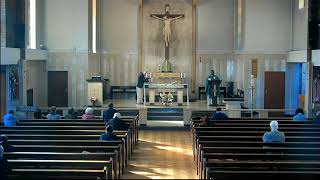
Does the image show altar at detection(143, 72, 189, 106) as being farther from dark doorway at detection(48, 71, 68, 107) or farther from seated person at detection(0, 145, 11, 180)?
seated person at detection(0, 145, 11, 180)

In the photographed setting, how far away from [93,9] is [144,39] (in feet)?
10.0

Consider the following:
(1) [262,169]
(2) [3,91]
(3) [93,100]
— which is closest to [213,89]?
(3) [93,100]

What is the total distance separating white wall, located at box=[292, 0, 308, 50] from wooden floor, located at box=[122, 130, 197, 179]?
6.21 metres

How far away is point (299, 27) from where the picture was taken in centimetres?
2264

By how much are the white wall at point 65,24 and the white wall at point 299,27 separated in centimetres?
919

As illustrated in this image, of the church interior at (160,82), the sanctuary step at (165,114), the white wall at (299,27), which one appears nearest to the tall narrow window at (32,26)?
the church interior at (160,82)

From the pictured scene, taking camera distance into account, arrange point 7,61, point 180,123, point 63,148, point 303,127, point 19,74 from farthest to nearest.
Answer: point 180,123
point 19,74
point 7,61
point 303,127
point 63,148

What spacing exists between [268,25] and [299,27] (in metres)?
1.86

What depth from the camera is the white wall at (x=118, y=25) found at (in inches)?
1051

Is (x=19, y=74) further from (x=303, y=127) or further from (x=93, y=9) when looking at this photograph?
(x=303, y=127)

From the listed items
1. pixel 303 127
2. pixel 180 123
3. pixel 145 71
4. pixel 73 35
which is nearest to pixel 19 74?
pixel 73 35

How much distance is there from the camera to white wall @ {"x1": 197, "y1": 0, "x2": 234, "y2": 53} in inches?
1048

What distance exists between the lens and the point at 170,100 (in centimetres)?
2291

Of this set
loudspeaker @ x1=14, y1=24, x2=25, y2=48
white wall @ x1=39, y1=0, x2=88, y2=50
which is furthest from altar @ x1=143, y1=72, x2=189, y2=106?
loudspeaker @ x1=14, y1=24, x2=25, y2=48
